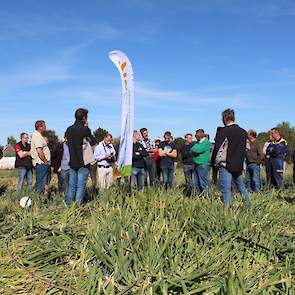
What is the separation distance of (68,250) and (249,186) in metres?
8.19

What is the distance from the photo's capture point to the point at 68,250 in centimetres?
491

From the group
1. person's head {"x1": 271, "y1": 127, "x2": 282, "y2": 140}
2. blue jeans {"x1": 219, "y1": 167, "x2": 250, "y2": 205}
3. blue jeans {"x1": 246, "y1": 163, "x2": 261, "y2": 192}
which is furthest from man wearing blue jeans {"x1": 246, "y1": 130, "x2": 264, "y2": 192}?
blue jeans {"x1": 219, "y1": 167, "x2": 250, "y2": 205}

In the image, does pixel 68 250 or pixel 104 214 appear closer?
pixel 68 250

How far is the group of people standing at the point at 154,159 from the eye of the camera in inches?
320

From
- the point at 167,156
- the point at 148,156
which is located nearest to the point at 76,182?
the point at 148,156

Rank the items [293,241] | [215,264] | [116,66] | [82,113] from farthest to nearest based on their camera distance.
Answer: [82,113] → [116,66] → [293,241] → [215,264]

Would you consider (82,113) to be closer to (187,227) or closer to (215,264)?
(187,227)

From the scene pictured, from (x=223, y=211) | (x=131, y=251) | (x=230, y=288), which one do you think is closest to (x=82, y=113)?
(x=223, y=211)

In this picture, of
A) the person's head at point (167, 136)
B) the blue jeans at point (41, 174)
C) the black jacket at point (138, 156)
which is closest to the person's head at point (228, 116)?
the blue jeans at point (41, 174)

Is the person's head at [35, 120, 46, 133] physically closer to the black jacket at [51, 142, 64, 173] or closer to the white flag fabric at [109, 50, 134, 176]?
the white flag fabric at [109, 50, 134, 176]

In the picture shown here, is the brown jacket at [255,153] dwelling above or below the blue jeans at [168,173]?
above

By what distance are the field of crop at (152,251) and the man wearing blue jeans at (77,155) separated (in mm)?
1989

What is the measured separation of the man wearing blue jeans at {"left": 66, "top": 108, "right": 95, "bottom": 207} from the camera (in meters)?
8.27

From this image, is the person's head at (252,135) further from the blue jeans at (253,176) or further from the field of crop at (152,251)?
the field of crop at (152,251)
